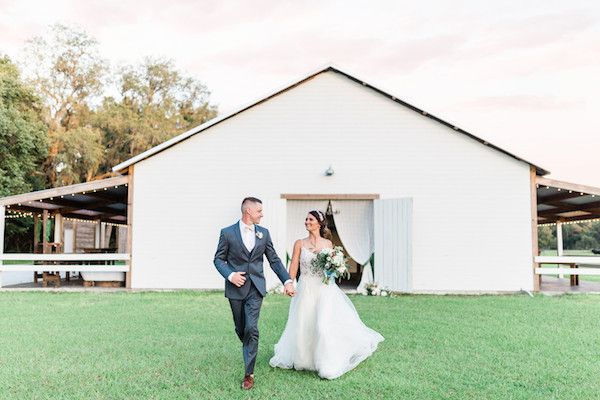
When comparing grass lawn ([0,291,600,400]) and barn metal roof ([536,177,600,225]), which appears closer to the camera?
grass lawn ([0,291,600,400])

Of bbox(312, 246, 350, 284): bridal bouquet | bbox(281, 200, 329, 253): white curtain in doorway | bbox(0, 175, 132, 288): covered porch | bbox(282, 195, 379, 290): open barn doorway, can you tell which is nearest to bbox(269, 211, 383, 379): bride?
bbox(312, 246, 350, 284): bridal bouquet

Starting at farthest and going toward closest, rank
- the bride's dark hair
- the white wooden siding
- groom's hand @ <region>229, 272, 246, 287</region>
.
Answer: the white wooden siding → the bride's dark hair → groom's hand @ <region>229, 272, 246, 287</region>

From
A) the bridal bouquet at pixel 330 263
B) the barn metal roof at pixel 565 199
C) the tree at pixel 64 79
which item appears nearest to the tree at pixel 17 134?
the tree at pixel 64 79

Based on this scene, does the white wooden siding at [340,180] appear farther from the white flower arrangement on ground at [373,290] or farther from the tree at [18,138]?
the tree at [18,138]

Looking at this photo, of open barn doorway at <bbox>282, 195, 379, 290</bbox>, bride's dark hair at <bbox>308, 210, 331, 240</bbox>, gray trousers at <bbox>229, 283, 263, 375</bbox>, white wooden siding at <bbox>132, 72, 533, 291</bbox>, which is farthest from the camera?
open barn doorway at <bbox>282, 195, 379, 290</bbox>

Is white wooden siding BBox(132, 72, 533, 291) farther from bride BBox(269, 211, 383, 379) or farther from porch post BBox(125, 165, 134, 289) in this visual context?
bride BBox(269, 211, 383, 379)

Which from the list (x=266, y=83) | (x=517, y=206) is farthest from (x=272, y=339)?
(x=266, y=83)

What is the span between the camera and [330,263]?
5.98m

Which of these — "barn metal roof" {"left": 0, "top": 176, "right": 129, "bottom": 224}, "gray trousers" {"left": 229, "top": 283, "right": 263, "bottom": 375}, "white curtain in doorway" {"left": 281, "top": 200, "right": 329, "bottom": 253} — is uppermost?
"barn metal roof" {"left": 0, "top": 176, "right": 129, "bottom": 224}

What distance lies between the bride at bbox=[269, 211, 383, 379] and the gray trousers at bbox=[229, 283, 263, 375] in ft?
2.42

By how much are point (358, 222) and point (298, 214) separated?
1582mm

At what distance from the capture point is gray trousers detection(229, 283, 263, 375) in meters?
5.28

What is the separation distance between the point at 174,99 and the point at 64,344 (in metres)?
35.2

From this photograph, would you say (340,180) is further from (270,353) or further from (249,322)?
(249,322)
